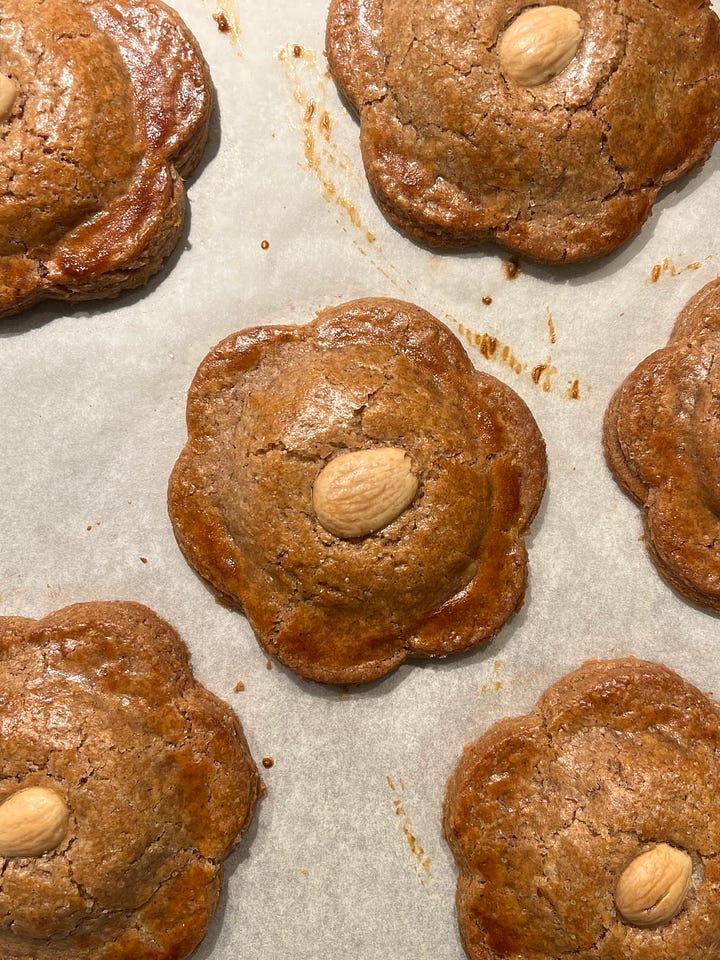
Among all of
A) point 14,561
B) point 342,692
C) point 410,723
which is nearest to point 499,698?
point 410,723

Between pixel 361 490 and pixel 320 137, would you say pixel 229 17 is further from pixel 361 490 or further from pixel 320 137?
pixel 361 490

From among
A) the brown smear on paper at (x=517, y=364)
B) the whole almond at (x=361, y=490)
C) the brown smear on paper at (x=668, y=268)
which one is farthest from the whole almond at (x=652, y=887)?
the brown smear on paper at (x=668, y=268)

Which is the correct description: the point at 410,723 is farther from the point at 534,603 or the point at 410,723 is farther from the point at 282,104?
the point at 282,104

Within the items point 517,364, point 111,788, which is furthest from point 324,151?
point 111,788

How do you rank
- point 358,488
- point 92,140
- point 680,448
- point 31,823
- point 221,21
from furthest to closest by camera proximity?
point 221,21 < point 680,448 < point 92,140 < point 358,488 < point 31,823

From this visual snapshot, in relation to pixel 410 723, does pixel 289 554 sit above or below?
above

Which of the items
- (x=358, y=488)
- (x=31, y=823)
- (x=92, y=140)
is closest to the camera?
(x=31, y=823)

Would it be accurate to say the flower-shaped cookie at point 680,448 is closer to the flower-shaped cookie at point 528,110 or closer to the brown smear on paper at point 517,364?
the brown smear on paper at point 517,364
